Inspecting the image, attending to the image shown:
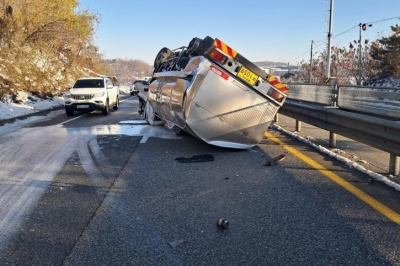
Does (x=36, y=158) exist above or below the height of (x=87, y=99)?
below

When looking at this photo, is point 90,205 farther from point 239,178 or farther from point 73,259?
point 239,178

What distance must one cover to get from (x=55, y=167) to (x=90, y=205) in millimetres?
2176

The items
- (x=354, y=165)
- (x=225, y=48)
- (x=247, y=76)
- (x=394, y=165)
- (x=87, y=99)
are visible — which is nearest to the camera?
(x=394, y=165)

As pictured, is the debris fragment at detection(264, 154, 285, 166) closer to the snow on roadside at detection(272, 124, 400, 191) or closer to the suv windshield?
the snow on roadside at detection(272, 124, 400, 191)

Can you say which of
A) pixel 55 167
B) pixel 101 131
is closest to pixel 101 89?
pixel 101 131

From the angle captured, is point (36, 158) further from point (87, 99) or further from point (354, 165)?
point (87, 99)

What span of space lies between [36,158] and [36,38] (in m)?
23.4

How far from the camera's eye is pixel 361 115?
5992 mm

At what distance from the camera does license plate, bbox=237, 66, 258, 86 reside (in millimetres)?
6270

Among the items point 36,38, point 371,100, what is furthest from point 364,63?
point 371,100

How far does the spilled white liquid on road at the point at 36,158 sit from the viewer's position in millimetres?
4109

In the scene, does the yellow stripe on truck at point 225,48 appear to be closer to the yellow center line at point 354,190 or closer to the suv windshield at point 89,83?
the yellow center line at point 354,190

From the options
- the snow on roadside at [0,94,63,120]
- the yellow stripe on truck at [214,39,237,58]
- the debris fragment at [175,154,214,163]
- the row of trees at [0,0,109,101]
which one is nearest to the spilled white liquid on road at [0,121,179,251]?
the debris fragment at [175,154,214,163]

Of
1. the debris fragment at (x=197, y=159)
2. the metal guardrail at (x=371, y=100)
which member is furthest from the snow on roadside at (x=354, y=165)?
the debris fragment at (x=197, y=159)
